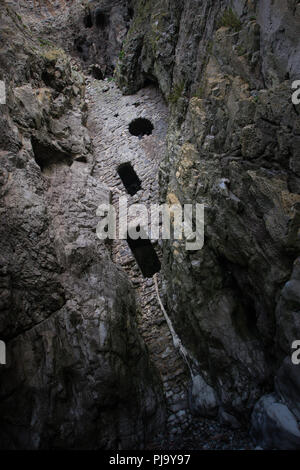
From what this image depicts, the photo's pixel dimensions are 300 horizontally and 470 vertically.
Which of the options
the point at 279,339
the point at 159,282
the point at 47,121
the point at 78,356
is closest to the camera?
the point at 279,339

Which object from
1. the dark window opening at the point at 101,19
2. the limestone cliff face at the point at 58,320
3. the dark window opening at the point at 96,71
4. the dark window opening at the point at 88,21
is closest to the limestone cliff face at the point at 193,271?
the limestone cliff face at the point at 58,320

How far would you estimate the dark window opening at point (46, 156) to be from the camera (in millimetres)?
7438

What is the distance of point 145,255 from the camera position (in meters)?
8.04

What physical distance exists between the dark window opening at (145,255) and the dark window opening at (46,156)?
304cm

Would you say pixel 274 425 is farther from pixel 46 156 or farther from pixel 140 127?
pixel 140 127

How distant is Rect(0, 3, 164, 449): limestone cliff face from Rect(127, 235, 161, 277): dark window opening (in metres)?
1.29

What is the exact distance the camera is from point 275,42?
4340 mm

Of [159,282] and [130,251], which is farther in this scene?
[130,251]

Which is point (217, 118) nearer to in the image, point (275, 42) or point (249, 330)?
point (275, 42)

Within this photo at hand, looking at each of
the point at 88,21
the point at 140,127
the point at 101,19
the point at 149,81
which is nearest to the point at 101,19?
the point at 101,19

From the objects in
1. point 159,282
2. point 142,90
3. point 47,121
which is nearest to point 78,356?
point 159,282

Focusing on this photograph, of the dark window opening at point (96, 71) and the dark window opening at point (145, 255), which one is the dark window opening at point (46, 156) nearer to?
the dark window opening at point (145, 255)

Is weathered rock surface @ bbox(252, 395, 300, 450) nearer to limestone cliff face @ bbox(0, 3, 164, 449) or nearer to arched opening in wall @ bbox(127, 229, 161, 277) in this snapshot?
limestone cliff face @ bbox(0, 3, 164, 449)

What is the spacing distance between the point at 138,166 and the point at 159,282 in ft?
13.1
